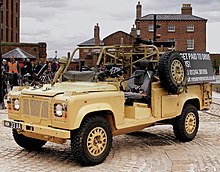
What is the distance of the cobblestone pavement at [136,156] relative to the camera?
24.6 feet

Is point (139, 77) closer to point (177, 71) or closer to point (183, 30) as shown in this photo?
point (177, 71)

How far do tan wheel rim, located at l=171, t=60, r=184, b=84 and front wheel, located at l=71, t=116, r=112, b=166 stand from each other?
73.5 inches

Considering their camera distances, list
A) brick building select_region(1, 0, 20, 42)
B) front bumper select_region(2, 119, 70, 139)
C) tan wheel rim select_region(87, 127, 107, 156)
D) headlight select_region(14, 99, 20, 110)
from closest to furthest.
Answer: front bumper select_region(2, 119, 70, 139), tan wheel rim select_region(87, 127, 107, 156), headlight select_region(14, 99, 20, 110), brick building select_region(1, 0, 20, 42)

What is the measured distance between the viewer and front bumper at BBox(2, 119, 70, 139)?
7115 mm

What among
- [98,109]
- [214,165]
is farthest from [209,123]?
[98,109]

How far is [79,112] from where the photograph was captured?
720 centimetres

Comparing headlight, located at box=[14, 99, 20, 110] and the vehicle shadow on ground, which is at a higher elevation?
headlight, located at box=[14, 99, 20, 110]

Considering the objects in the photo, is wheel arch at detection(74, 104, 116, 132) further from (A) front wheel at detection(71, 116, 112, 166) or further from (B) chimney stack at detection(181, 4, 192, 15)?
(B) chimney stack at detection(181, 4, 192, 15)

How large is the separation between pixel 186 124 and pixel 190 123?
0.15 meters

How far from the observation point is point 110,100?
7.81 metres

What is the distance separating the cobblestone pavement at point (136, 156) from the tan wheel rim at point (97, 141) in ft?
0.85

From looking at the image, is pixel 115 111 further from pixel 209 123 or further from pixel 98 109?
pixel 209 123

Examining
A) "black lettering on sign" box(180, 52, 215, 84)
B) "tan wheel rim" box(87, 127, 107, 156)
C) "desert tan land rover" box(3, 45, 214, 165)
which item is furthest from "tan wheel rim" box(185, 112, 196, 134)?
"tan wheel rim" box(87, 127, 107, 156)

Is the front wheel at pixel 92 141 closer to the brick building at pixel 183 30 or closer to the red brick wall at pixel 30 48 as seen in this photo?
the red brick wall at pixel 30 48
